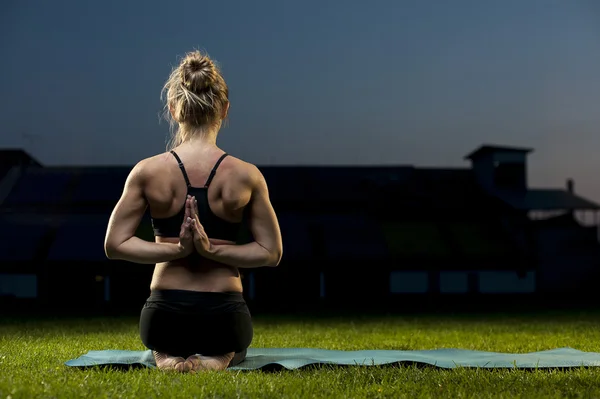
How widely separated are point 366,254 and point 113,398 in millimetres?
26073

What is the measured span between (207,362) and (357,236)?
2625 centimetres

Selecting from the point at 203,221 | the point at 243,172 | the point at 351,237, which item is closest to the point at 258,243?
the point at 203,221

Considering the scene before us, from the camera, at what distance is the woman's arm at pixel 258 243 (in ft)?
17.8

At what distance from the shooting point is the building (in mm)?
29344

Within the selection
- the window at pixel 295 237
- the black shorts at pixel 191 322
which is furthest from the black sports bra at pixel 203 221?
the window at pixel 295 237

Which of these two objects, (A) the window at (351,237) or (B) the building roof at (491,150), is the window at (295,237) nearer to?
(A) the window at (351,237)

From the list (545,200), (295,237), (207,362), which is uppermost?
(207,362)

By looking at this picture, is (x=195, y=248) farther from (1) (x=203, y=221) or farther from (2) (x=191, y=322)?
(2) (x=191, y=322)

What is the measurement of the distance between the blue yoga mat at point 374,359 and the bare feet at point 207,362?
0.30 feet

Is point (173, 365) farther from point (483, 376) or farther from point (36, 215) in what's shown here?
point (36, 215)

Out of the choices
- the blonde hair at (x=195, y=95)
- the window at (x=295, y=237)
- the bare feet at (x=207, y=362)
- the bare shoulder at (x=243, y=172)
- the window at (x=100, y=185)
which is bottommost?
the window at (x=295, y=237)

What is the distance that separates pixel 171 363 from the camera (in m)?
5.40

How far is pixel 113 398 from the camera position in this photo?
13.6 ft

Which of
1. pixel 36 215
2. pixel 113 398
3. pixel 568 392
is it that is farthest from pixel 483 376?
pixel 36 215
